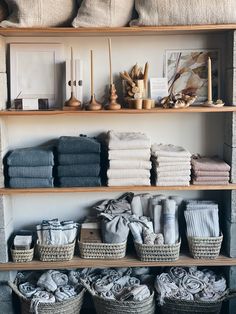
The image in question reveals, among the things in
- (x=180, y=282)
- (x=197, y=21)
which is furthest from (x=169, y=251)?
(x=197, y=21)

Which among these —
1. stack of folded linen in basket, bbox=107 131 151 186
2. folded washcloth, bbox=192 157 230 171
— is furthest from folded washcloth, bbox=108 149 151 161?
folded washcloth, bbox=192 157 230 171

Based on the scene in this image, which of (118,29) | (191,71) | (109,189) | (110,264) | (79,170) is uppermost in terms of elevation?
(118,29)

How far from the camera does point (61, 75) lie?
2770 mm

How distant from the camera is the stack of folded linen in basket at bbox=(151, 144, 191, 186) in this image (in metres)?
2.63

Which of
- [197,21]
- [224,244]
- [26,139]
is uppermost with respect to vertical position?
[197,21]

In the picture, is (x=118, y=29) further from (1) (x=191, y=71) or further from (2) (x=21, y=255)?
(2) (x=21, y=255)

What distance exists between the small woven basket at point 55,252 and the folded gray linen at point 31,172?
40 centimetres

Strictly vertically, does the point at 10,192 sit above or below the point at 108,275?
above

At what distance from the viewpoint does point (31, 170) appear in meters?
2.66

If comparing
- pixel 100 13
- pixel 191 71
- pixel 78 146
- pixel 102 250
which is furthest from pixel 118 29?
pixel 102 250

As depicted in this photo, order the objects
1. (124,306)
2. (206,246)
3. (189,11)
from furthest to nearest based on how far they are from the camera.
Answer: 1. (206,246)
2. (124,306)
3. (189,11)

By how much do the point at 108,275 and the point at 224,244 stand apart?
2.31 ft

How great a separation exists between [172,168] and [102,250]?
0.61 metres

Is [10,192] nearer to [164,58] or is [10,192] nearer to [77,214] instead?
[77,214]
